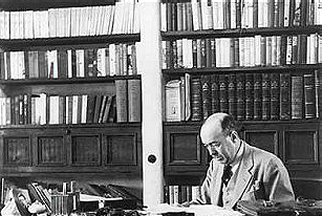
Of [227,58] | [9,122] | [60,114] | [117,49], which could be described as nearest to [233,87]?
[227,58]

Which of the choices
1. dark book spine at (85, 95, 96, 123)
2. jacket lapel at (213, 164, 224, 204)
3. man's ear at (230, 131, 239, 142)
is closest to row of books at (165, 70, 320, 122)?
man's ear at (230, 131, 239, 142)

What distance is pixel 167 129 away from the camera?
2.71 meters

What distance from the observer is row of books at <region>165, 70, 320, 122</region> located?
99.2 inches

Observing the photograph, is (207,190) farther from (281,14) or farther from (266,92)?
(281,14)

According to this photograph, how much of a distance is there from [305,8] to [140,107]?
820mm

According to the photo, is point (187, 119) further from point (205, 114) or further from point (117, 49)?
point (117, 49)

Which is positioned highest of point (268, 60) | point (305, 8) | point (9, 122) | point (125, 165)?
point (305, 8)

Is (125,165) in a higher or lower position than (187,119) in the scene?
lower

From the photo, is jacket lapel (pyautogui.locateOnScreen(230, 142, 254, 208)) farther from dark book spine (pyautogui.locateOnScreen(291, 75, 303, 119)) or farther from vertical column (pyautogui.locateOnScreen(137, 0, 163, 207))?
vertical column (pyautogui.locateOnScreen(137, 0, 163, 207))

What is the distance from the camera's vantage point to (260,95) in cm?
252

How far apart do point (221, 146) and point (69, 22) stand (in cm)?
96

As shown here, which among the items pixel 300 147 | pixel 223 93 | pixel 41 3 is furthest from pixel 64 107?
pixel 300 147

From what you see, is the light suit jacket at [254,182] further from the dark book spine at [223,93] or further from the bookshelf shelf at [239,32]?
the bookshelf shelf at [239,32]

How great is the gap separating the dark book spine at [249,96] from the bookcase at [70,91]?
0.50 m
